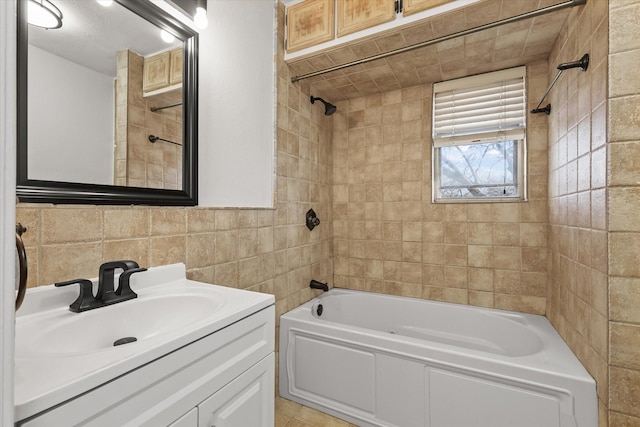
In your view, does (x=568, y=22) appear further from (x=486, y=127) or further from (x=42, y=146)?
(x=42, y=146)

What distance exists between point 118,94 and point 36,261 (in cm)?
67

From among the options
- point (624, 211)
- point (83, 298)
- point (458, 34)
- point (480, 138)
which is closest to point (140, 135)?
point (83, 298)

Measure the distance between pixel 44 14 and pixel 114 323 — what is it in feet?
3.43

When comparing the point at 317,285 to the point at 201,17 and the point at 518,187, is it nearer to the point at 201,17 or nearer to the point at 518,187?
the point at 518,187

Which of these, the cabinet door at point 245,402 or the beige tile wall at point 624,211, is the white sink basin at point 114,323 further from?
the beige tile wall at point 624,211

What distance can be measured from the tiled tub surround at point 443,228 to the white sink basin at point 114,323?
17 cm

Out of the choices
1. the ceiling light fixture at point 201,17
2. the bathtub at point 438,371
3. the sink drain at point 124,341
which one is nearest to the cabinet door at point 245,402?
the sink drain at point 124,341

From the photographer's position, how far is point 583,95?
4.43ft

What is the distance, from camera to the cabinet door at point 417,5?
5.04 feet

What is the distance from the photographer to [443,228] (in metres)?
2.30

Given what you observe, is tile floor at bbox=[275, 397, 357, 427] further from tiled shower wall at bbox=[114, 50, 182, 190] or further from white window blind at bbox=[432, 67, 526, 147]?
white window blind at bbox=[432, 67, 526, 147]

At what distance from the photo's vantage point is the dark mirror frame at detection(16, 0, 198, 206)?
883 mm

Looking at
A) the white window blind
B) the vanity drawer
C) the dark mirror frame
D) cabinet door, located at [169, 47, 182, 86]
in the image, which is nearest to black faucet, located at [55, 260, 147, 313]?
the dark mirror frame

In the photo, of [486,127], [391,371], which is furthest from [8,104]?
[486,127]
